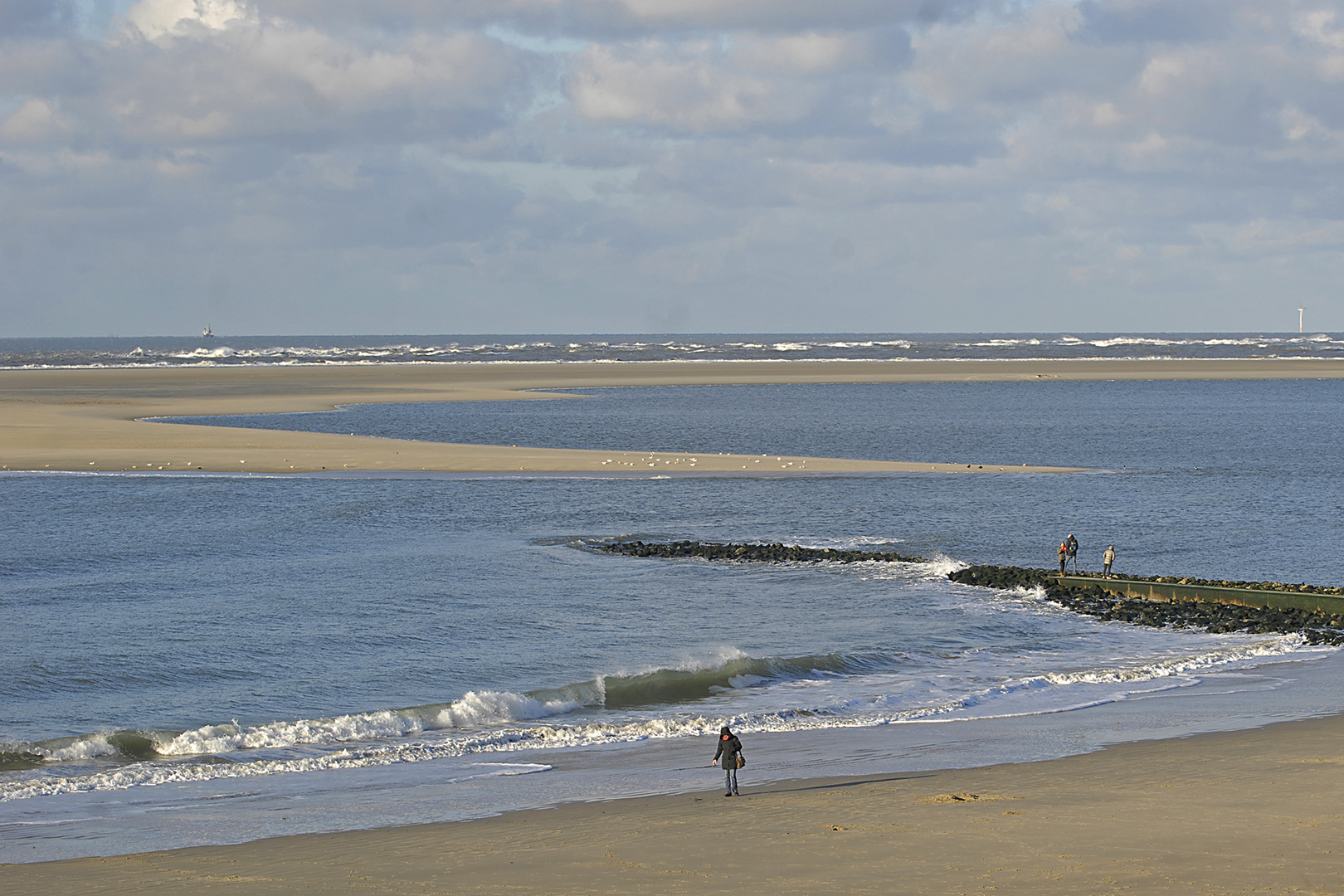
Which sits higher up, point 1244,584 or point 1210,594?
point 1244,584

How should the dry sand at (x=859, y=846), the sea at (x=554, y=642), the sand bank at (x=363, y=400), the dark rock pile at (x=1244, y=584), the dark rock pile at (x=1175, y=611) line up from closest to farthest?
1. the dry sand at (x=859, y=846)
2. the sea at (x=554, y=642)
3. the dark rock pile at (x=1175, y=611)
4. the dark rock pile at (x=1244, y=584)
5. the sand bank at (x=363, y=400)

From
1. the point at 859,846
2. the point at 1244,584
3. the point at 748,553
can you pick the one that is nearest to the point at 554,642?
the point at 748,553

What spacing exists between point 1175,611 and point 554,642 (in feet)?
52.4

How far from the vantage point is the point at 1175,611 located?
3152 cm

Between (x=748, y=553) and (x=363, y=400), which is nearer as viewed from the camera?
(x=748, y=553)

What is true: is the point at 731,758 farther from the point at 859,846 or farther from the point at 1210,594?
the point at 1210,594

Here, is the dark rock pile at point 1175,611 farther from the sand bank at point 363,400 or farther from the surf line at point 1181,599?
the sand bank at point 363,400

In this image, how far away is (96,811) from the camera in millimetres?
16750

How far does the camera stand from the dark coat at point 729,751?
1672 cm

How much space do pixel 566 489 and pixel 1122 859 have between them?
40494 millimetres

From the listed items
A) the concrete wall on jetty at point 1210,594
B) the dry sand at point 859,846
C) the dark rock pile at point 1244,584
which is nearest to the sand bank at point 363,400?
the dark rock pile at point 1244,584

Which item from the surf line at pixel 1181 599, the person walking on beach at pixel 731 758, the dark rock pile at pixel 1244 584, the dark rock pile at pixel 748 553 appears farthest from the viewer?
the dark rock pile at pixel 748 553

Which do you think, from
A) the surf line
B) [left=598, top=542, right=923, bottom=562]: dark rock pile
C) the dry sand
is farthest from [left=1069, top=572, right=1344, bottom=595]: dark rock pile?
the dry sand

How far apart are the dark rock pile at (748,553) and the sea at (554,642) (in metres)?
0.65
